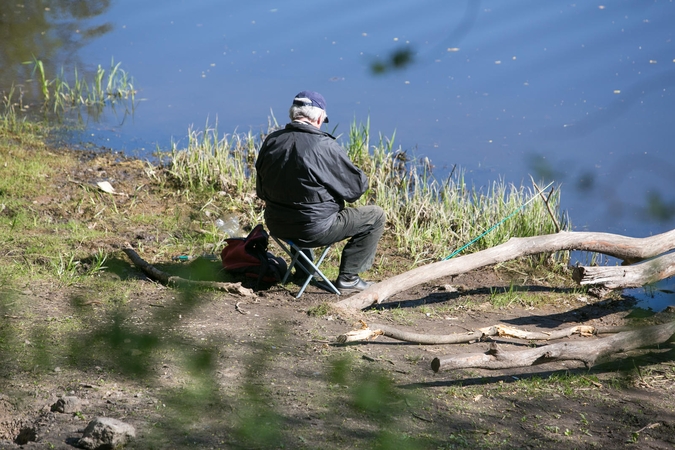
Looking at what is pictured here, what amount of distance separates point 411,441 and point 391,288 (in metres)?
2.16

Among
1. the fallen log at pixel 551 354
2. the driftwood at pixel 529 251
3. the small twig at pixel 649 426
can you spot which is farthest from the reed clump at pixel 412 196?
the small twig at pixel 649 426

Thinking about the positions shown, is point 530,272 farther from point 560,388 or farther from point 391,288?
point 560,388

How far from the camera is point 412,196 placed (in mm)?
7715

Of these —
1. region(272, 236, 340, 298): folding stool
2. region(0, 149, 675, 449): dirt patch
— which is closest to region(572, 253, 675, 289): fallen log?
region(0, 149, 675, 449): dirt patch

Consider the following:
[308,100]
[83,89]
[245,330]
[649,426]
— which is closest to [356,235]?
[308,100]

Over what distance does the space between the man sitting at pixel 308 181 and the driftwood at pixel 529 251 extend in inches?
21.5

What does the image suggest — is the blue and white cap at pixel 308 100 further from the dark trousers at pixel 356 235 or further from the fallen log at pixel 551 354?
the fallen log at pixel 551 354

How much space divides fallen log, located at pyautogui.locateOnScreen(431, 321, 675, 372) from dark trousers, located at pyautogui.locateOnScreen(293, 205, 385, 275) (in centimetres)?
175

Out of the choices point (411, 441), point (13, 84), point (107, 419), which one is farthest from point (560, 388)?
point (13, 84)

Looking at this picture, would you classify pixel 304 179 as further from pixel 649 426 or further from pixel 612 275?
pixel 649 426

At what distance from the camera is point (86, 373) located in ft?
11.4

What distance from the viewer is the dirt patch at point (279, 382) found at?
2348 millimetres

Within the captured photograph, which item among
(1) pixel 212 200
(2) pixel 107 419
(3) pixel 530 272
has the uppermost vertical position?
(2) pixel 107 419

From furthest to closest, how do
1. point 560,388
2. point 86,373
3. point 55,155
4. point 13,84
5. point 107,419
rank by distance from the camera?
point 13,84, point 55,155, point 560,388, point 86,373, point 107,419
